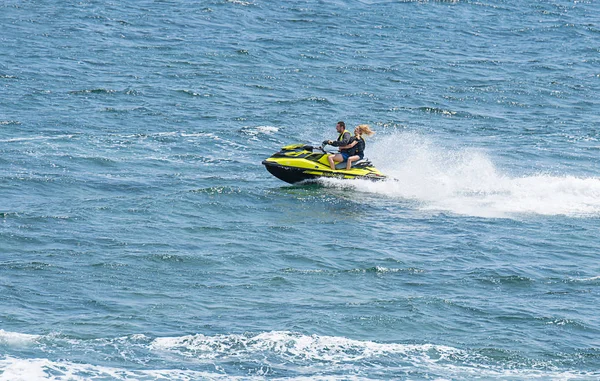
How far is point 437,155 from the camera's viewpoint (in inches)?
1275

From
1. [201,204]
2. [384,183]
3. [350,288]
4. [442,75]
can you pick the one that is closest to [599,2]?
[442,75]

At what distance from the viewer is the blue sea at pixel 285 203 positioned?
17.9 meters

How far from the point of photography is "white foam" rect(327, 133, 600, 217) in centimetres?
2738

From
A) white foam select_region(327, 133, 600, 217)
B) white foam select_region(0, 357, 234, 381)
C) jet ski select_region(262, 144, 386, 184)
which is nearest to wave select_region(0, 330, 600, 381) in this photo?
white foam select_region(0, 357, 234, 381)

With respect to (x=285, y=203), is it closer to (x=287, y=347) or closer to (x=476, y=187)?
(x=476, y=187)

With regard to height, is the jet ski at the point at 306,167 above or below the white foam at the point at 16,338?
above

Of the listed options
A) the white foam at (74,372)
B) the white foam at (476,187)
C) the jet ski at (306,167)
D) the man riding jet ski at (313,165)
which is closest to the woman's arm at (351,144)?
the man riding jet ski at (313,165)

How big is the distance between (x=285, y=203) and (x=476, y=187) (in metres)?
5.78

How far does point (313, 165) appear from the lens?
90.8 ft

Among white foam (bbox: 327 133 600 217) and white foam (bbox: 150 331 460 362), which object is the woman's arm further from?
white foam (bbox: 150 331 460 362)

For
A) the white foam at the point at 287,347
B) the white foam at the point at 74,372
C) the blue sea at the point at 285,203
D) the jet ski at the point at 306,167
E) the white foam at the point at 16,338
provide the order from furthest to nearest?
the jet ski at the point at 306,167
the blue sea at the point at 285,203
the white foam at the point at 287,347
the white foam at the point at 16,338
the white foam at the point at 74,372

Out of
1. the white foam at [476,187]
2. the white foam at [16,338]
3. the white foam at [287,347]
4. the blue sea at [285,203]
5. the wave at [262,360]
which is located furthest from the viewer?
the white foam at [476,187]

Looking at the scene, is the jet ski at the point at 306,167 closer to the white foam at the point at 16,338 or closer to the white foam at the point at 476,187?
the white foam at the point at 476,187

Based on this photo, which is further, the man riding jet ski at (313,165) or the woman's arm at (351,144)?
the woman's arm at (351,144)
